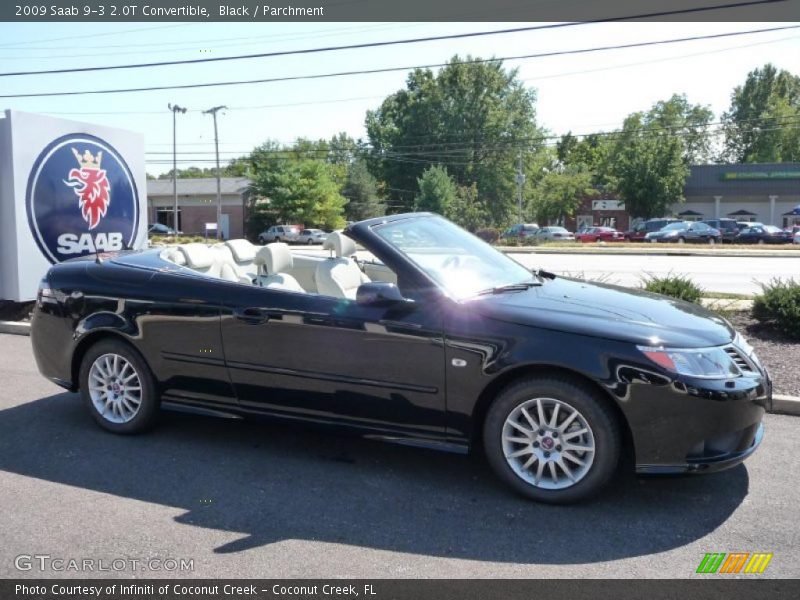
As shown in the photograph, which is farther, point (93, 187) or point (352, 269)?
point (93, 187)

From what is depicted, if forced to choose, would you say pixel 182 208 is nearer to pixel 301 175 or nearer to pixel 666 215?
pixel 301 175

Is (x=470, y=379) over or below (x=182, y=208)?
below

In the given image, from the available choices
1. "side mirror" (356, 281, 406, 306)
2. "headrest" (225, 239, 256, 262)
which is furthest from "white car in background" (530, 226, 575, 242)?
"side mirror" (356, 281, 406, 306)

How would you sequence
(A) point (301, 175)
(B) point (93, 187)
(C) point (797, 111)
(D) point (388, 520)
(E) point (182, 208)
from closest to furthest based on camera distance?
1. (D) point (388, 520)
2. (B) point (93, 187)
3. (A) point (301, 175)
4. (E) point (182, 208)
5. (C) point (797, 111)

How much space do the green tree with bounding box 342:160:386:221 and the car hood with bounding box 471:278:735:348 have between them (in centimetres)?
6047

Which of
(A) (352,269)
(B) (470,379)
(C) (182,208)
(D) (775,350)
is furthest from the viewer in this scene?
(C) (182,208)

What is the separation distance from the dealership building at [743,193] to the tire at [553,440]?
61.2 meters

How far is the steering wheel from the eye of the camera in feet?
14.9

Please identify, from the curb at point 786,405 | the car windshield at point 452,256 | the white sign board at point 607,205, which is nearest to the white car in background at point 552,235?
the white sign board at point 607,205

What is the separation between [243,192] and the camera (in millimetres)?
63656

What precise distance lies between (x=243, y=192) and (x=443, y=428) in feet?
204

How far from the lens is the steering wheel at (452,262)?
4.53 metres

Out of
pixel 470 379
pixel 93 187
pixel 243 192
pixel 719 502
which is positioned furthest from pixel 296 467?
pixel 243 192

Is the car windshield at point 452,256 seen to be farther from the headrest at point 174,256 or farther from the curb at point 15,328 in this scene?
the curb at point 15,328
